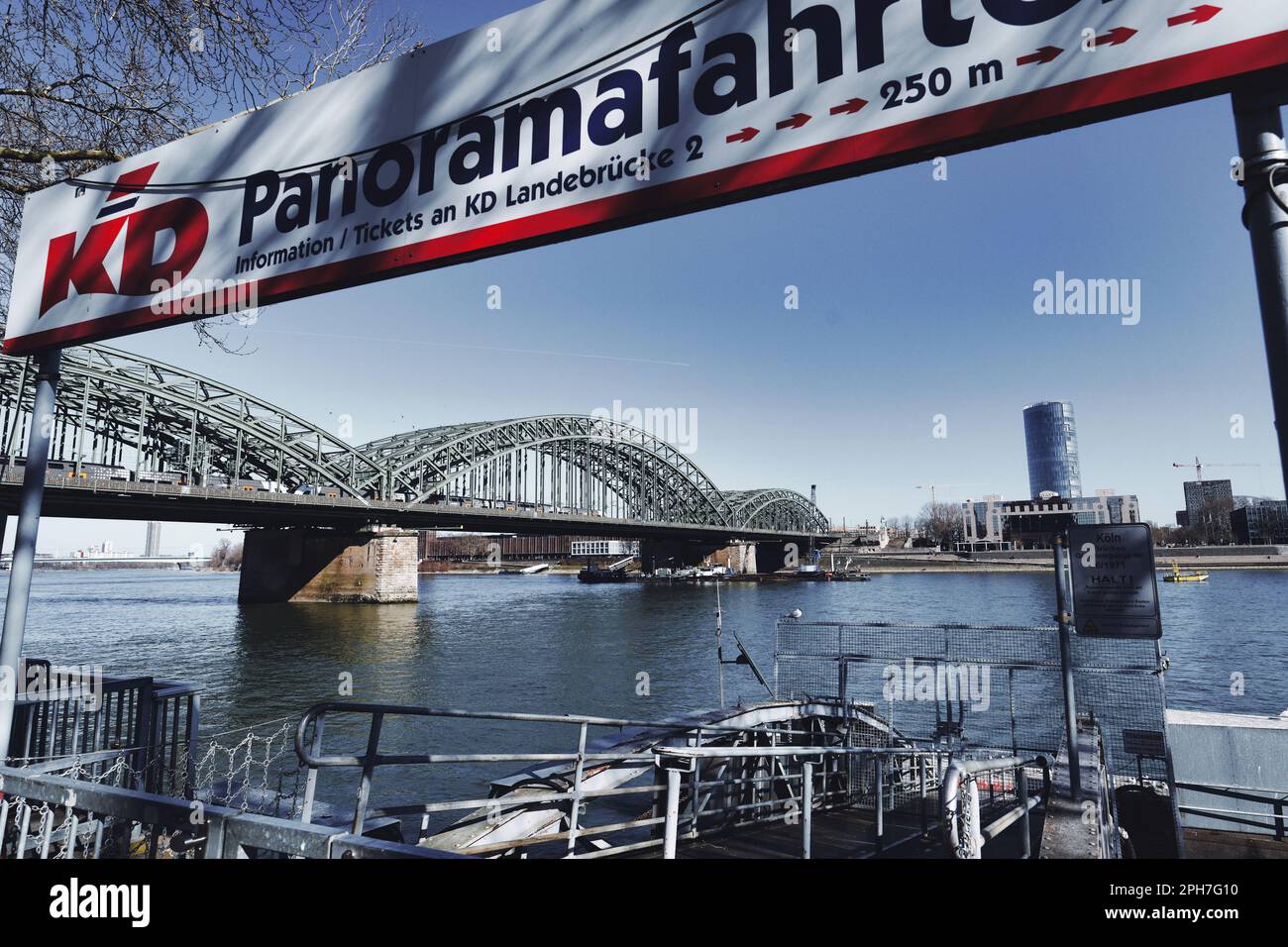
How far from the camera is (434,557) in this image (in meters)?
167

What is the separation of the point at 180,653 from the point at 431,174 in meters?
40.3

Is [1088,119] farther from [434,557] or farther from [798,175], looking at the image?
[434,557]

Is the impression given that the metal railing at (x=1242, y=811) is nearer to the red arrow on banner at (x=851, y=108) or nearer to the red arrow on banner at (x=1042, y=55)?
the red arrow on banner at (x=1042, y=55)

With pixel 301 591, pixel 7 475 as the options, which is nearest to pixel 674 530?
pixel 301 591

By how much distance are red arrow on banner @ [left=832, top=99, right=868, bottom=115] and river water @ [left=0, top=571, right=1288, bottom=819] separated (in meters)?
14.2

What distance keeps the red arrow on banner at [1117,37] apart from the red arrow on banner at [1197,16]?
0.36ft

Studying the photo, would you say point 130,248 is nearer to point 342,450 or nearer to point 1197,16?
point 1197,16

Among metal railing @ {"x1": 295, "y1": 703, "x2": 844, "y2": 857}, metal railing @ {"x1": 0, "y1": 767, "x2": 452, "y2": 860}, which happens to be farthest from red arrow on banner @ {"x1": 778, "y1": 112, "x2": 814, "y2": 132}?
metal railing @ {"x1": 295, "y1": 703, "x2": 844, "y2": 857}

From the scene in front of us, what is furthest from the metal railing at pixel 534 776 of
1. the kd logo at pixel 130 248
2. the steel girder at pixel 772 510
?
the steel girder at pixel 772 510

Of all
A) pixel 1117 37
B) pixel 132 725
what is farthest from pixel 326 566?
pixel 1117 37

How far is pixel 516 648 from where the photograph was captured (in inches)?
1551

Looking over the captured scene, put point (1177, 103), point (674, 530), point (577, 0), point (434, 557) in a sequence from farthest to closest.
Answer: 1. point (434, 557)
2. point (674, 530)
3. point (577, 0)
4. point (1177, 103)

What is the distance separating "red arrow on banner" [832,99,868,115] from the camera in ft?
9.71

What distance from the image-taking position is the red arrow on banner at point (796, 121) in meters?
3.09
